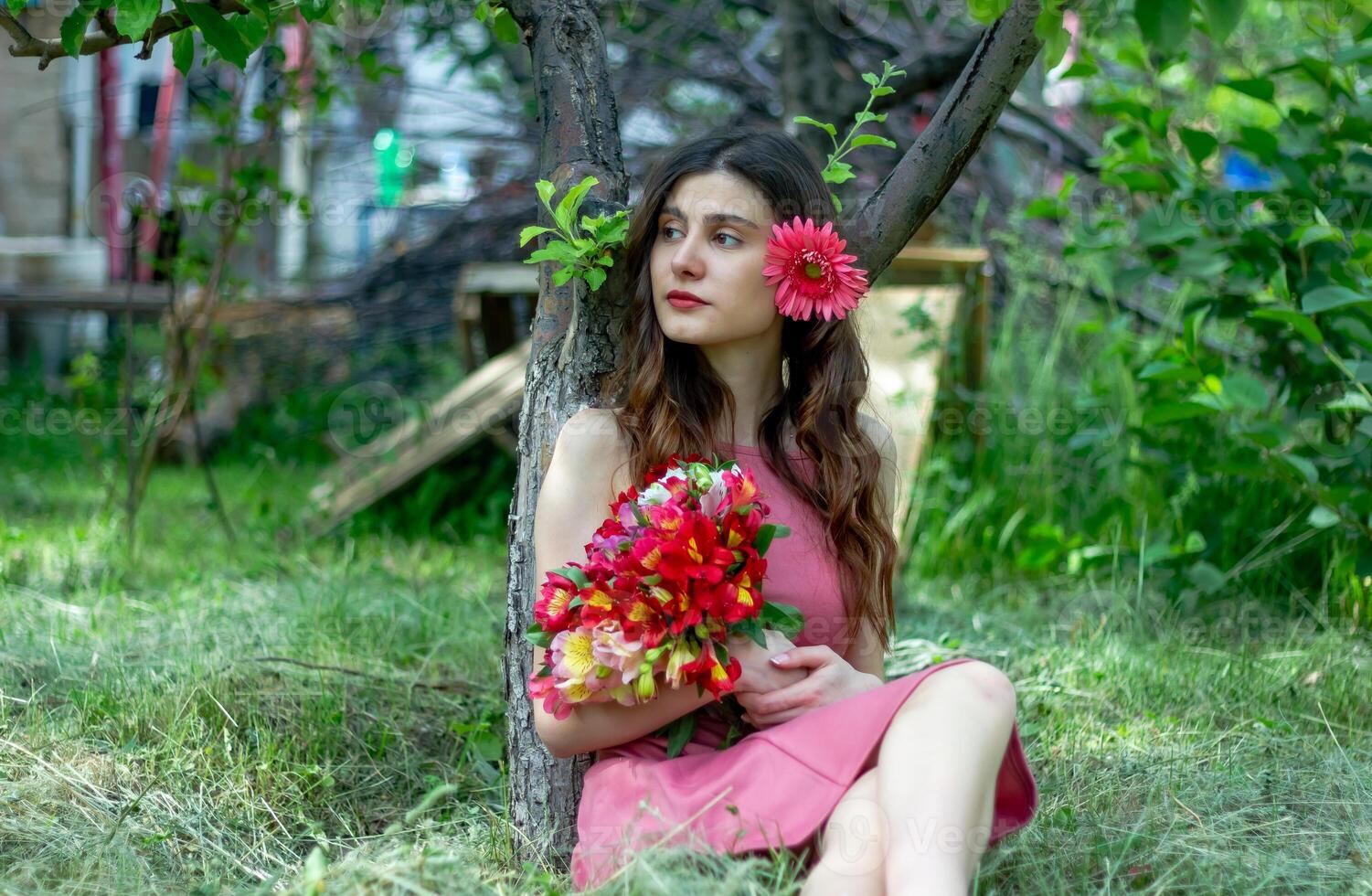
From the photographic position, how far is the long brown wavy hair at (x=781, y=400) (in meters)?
2.04

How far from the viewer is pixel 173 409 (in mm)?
4074

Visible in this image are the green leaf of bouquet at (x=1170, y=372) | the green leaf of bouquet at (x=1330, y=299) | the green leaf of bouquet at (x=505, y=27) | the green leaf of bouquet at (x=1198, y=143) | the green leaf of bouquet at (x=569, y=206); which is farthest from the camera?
the green leaf of bouquet at (x=1198, y=143)

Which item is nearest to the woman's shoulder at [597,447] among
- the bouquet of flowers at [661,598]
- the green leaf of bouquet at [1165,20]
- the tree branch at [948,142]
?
the bouquet of flowers at [661,598]

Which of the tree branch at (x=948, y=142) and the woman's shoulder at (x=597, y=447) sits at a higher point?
the tree branch at (x=948, y=142)

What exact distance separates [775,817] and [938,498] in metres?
2.40

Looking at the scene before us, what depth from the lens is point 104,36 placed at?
6.80ft

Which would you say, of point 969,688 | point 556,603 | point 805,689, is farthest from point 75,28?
point 969,688

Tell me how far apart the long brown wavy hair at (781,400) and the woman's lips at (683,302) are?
0.25ft

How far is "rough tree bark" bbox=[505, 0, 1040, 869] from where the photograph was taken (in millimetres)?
2098

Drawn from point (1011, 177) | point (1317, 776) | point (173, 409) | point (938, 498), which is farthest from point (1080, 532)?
point (173, 409)

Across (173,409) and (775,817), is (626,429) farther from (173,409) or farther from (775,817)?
(173,409)

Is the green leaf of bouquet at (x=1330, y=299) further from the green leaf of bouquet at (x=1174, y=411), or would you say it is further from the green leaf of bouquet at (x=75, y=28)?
the green leaf of bouquet at (x=75, y=28)

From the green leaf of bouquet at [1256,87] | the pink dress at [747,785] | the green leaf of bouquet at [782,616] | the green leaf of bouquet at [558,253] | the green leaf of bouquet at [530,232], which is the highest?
the green leaf of bouquet at [1256,87]

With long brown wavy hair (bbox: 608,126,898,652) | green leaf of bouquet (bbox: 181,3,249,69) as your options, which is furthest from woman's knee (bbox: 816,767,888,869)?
green leaf of bouquet (bbox: 181,3,249,69)
